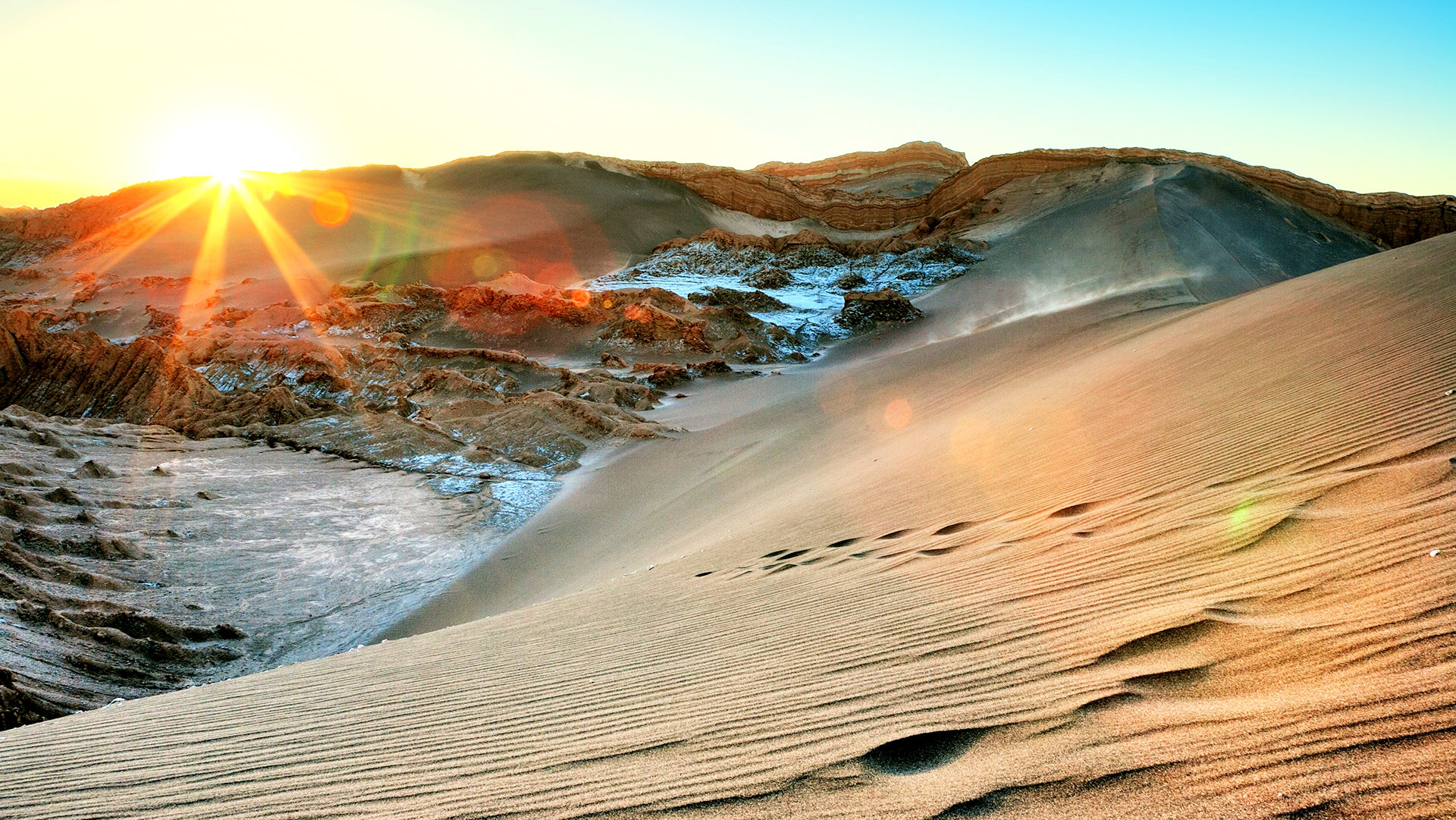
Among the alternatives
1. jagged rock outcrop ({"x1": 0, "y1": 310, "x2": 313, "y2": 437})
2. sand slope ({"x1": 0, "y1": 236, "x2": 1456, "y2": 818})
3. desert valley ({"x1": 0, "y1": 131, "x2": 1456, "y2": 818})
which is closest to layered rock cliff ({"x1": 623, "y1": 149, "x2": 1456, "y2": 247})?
desert valley ({"x1": 0, "y1": 131, "x2": 1456, "y2": 818})

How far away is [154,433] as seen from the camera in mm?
14547

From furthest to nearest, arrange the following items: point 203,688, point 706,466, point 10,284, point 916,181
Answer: point 916,181 → point 10,284 → point 706,466 → point 203,688

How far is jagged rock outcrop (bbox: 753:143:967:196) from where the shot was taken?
62.2 m

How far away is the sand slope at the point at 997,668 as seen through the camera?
1.90 m

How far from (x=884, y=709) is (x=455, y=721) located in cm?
163

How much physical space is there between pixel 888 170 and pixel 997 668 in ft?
215

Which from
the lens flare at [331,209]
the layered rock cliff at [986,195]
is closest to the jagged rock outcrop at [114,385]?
the layered rock cliff at [986,195]

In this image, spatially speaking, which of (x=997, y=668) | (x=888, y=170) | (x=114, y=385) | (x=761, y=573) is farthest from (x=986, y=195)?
(x=997, y=668)

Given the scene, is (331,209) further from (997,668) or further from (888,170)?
(997,668)

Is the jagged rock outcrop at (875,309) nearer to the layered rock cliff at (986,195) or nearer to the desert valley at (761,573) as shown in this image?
the desert valley at (761,573)

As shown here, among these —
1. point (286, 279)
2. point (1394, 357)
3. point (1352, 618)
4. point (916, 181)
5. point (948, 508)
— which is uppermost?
point (916, 181)

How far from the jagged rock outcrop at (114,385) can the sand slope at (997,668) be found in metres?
12.6

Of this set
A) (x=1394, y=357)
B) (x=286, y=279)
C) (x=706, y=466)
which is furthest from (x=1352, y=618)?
(x=286, y=279)

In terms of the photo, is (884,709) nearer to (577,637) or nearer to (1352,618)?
(1352,618)
